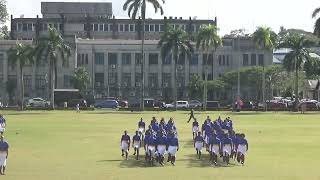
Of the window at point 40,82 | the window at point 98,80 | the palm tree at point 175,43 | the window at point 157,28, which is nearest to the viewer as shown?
the palm tree at point 175,43

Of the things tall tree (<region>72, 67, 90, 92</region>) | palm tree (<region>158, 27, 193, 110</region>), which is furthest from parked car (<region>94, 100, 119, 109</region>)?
tall tree (<region>72, 67, 90, 92</region>)

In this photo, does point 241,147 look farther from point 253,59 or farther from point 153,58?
point 253,59

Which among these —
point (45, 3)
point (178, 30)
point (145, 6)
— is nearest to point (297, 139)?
point (145, 6)

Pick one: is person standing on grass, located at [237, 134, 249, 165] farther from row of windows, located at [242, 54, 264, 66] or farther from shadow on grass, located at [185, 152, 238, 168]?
row of windows, located at [242, 54, 264, 66]

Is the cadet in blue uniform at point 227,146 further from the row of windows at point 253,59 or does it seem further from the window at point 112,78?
the row of windows at point 253,59

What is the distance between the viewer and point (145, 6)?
98000 mm

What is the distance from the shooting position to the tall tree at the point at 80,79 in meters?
125

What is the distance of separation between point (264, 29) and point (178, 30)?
13735 mm

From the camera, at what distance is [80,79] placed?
124688 millimetres

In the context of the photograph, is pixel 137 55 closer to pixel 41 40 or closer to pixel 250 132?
pixel 41 40

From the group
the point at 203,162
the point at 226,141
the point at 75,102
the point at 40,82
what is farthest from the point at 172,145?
→ the point at 40,82

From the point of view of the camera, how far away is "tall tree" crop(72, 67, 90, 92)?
125 m

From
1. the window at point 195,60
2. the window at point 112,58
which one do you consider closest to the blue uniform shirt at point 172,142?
the window at point 112,58

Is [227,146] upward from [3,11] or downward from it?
downward
